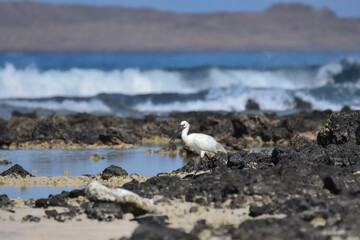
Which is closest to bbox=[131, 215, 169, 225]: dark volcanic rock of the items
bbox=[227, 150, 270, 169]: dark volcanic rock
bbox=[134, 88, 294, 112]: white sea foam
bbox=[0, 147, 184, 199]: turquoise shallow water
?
bbox=[0, 147, 184, 199]: turquoise shallow water

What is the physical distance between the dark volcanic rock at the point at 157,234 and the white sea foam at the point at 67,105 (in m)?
25.1

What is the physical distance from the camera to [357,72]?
4878 cm

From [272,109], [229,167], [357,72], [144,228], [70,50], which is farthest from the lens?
[70,50]

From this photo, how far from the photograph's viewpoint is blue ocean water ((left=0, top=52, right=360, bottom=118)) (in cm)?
3500

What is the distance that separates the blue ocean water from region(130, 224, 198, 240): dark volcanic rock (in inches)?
855

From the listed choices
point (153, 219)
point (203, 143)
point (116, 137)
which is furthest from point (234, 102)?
point (153, 219)

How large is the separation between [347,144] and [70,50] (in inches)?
4542

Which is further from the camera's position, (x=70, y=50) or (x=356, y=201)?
(x=70, y=50)

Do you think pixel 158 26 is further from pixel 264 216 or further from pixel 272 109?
pixel 264 216

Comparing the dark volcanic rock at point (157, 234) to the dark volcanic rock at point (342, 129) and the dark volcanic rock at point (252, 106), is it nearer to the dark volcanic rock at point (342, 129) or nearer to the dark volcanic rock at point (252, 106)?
the dark volcanic rock at point (342, 129)

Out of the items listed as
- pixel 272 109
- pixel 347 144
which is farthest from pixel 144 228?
pixel 272 109

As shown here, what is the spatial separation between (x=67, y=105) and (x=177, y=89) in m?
17.0

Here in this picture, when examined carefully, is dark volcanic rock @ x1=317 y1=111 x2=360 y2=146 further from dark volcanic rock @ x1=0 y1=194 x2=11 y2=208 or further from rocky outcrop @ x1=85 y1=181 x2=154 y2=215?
dark volcanic rock @ x1=0 y1=194 x2=11 y2=208

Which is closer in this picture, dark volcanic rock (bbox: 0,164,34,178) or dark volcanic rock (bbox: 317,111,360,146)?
dark volcanic rock (bbox: 0,164,34,178)
